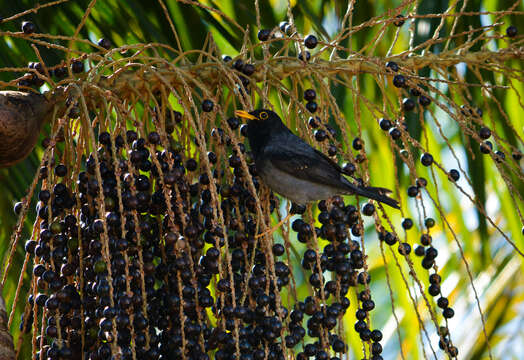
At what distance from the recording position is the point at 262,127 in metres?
2.44

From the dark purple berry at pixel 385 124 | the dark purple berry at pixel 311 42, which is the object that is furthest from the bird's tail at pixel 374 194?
the dark purple berry at pixel 311 42

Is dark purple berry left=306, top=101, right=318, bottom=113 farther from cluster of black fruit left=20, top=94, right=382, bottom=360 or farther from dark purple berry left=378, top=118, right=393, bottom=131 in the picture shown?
cluster of black fruit left=20, top=94, right=382, bottom=360

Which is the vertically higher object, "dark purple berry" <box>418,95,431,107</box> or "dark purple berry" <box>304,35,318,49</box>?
"dark purple berry" <box>304,35,318,49</box>

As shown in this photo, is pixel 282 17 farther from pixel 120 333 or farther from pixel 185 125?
pixel 120 333

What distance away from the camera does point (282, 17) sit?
3.26 metres

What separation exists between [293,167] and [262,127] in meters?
0.17

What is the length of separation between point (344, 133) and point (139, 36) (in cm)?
107

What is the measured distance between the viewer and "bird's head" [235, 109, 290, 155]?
2.31 m

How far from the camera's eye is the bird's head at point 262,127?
2.31 m

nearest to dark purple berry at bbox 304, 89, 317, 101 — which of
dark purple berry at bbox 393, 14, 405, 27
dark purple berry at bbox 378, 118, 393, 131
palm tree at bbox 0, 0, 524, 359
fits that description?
palm tree at bbox 0, 0, 524, 359

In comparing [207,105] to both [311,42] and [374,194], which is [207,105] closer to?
[311,42]

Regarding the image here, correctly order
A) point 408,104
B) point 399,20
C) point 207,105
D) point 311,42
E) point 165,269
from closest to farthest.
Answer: point 165,269
point 207,105
point 399,20
point 311,42
point 408,104

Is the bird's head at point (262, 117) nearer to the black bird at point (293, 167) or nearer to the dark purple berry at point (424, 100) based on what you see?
the black bird at point (293, 167)

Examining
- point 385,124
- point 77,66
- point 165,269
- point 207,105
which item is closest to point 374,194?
point 385,124
